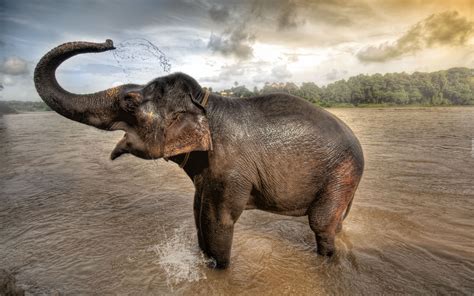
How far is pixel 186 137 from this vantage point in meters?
3.28

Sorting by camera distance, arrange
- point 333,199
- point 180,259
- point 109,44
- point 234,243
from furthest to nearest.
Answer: point 234,243, point 180,259, point 333,199, point 109,44

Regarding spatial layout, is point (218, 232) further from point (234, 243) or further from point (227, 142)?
point (234, 243)

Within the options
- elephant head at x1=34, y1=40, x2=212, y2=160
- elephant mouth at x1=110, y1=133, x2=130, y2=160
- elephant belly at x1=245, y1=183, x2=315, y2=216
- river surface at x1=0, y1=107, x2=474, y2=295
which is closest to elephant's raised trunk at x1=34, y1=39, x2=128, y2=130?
elephant head at x1=34, y1=40, x2=212, y2=160

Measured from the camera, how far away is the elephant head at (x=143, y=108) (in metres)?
3.29

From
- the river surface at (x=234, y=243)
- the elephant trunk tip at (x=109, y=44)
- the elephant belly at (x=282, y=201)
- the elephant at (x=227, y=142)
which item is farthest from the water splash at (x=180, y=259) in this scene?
the elephant trunk tip at (x=109, y=44)

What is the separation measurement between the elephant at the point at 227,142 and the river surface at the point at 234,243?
62 cm

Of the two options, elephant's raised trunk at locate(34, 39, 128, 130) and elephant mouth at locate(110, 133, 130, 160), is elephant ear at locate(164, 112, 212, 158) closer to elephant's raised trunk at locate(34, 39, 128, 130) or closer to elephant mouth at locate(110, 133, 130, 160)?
elephant mouth at locate(110, 133, 130, 160)

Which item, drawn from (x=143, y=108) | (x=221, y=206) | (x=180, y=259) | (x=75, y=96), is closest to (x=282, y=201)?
(x=221, y=206)

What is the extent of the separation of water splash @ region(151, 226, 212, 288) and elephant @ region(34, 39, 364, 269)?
335 millimetres

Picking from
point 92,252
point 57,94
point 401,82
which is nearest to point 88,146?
point 92,252

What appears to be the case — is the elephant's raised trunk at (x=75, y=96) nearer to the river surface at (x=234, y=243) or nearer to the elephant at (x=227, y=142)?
the elephant at (x=227, y=142)

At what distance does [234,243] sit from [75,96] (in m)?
3.09

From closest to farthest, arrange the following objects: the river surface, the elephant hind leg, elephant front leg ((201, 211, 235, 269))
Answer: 1. elephant front leg ((201, 211, 235, 269))
2. the elephant hind leg
3. the river surface

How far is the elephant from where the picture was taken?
3328 millimetres
